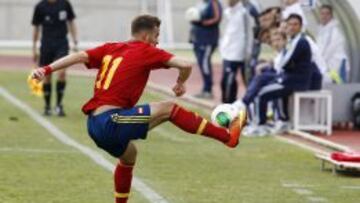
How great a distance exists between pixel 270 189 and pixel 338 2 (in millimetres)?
8515

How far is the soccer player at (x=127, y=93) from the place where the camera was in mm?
9742

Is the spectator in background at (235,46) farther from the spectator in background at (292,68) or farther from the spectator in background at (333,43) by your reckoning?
the spectator in background at (292,68)

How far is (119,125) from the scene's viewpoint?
973 cm

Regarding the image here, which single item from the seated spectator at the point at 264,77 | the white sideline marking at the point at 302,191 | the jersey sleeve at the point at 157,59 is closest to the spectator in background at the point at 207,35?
the seated spectator at the point at 264,77

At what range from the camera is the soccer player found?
974cm

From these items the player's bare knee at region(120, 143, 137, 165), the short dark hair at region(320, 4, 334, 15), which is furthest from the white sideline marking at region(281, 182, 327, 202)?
the short dark hair at region(320, 4, 334, 15)

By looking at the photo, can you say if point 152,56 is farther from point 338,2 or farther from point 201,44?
point 201,44

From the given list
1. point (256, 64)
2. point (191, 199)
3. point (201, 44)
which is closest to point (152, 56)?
point (191, 199)

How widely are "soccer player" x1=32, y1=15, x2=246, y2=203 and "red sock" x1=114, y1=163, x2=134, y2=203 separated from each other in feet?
0.46

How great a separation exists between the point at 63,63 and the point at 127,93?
0.58 meters

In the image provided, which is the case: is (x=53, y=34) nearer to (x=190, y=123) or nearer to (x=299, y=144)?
(x=299, y=144)

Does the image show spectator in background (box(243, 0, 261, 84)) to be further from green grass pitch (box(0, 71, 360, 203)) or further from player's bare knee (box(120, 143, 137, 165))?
player's bare knee (box(120, 143, 137, 165))

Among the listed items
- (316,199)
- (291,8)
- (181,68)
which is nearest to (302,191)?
(316,199)

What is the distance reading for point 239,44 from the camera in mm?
21062
